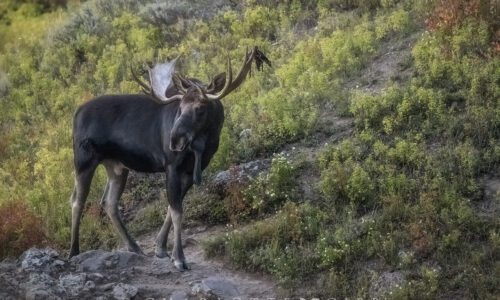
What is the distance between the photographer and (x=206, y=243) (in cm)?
1027

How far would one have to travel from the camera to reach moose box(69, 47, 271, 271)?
9188 mm

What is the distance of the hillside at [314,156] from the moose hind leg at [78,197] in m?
0.67

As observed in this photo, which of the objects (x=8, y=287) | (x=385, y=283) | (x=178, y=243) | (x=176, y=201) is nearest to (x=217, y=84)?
(x=176, y=201)

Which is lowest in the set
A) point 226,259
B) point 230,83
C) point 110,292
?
point 226,259

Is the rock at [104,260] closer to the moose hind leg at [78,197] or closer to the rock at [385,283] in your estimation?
the moose hind leg at [78,197]

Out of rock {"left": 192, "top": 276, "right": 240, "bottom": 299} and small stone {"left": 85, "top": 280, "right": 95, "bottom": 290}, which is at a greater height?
small stone {"left": 85, "top": 280, "right": 95, "bottom": 290}

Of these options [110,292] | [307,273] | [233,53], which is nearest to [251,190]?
[307,273]

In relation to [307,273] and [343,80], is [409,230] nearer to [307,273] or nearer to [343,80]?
[307,273]

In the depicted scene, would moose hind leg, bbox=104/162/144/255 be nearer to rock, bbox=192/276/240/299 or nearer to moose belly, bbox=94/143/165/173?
moose belly, bbox=94/143/165/173

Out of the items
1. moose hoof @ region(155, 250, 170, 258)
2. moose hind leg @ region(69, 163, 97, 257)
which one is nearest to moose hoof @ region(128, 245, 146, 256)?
moose hoof @ region(155, 250, 170, 258)

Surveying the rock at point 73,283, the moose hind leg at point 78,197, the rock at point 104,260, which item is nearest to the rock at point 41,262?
the rock at point 104,260

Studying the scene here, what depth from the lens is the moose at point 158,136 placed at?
9188 mm

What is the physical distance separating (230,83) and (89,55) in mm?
8862

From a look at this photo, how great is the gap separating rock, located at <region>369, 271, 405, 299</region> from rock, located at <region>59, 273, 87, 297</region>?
9.56ft
